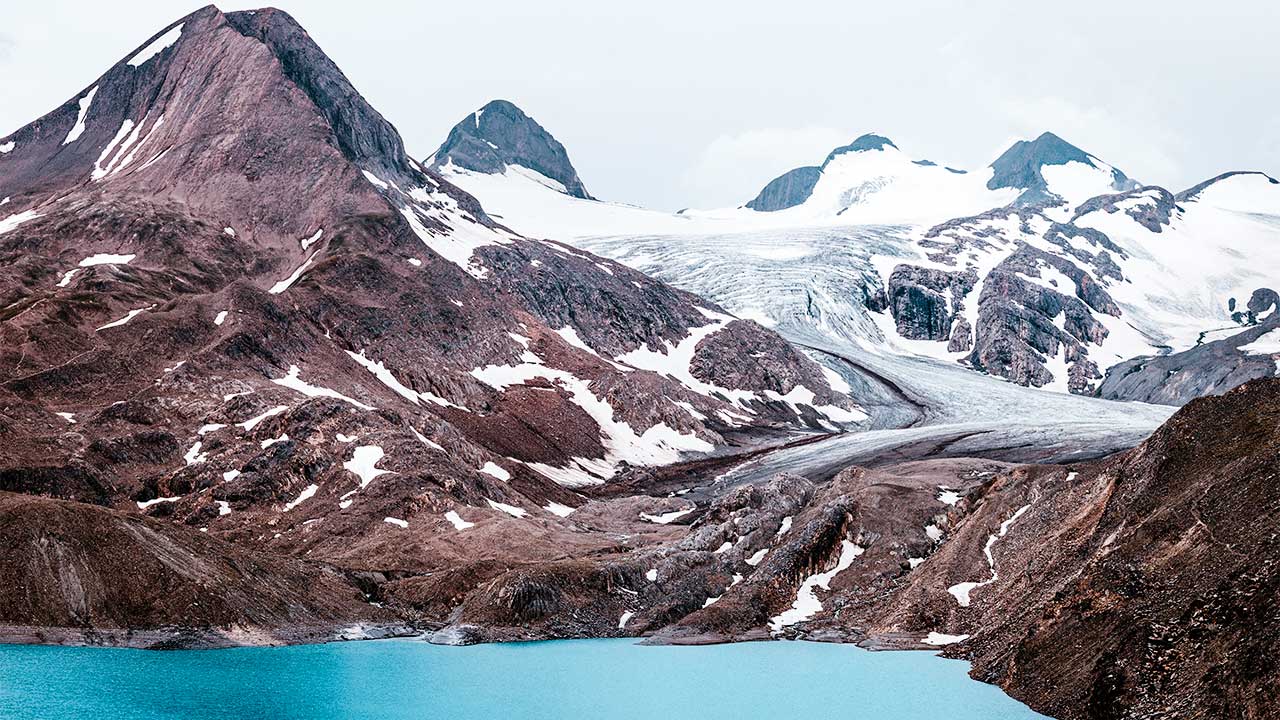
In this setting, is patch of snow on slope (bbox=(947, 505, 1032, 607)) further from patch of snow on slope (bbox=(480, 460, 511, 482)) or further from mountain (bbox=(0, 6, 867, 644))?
patch of snow on slope (bbox=(480, 460, 511, 482))

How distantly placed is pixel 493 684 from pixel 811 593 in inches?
1218

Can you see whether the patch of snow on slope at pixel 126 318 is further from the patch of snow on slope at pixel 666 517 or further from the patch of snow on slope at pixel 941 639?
the patch of snow on slope at pixel 941 639

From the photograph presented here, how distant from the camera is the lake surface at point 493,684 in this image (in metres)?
62.5

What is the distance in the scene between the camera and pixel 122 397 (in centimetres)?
13512

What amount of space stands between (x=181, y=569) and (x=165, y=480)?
4078 cm

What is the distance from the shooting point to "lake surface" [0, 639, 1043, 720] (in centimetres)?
6253

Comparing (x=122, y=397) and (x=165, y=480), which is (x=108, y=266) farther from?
(x=165, y=480)

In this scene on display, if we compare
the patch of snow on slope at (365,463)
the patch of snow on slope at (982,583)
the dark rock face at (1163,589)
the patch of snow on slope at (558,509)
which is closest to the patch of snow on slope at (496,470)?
the patch of snow on slope at (558,509)

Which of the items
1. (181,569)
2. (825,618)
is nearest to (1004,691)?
(825,618)

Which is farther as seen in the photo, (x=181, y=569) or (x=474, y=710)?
(x=181, y=569)

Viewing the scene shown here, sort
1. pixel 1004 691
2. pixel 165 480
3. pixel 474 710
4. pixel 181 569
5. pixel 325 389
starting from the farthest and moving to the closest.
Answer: pixel 325 389 → pixel 165 480 → pixel 181 569 → pixel 474 710 → pixel 1004 691

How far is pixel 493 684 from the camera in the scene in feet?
243

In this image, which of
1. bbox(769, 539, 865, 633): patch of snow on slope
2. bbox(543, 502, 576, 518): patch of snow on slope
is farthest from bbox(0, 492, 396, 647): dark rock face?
bbox(543, 502, 576, 518): patch of snow on slope

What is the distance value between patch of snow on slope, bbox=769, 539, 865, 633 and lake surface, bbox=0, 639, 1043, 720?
198 inches
